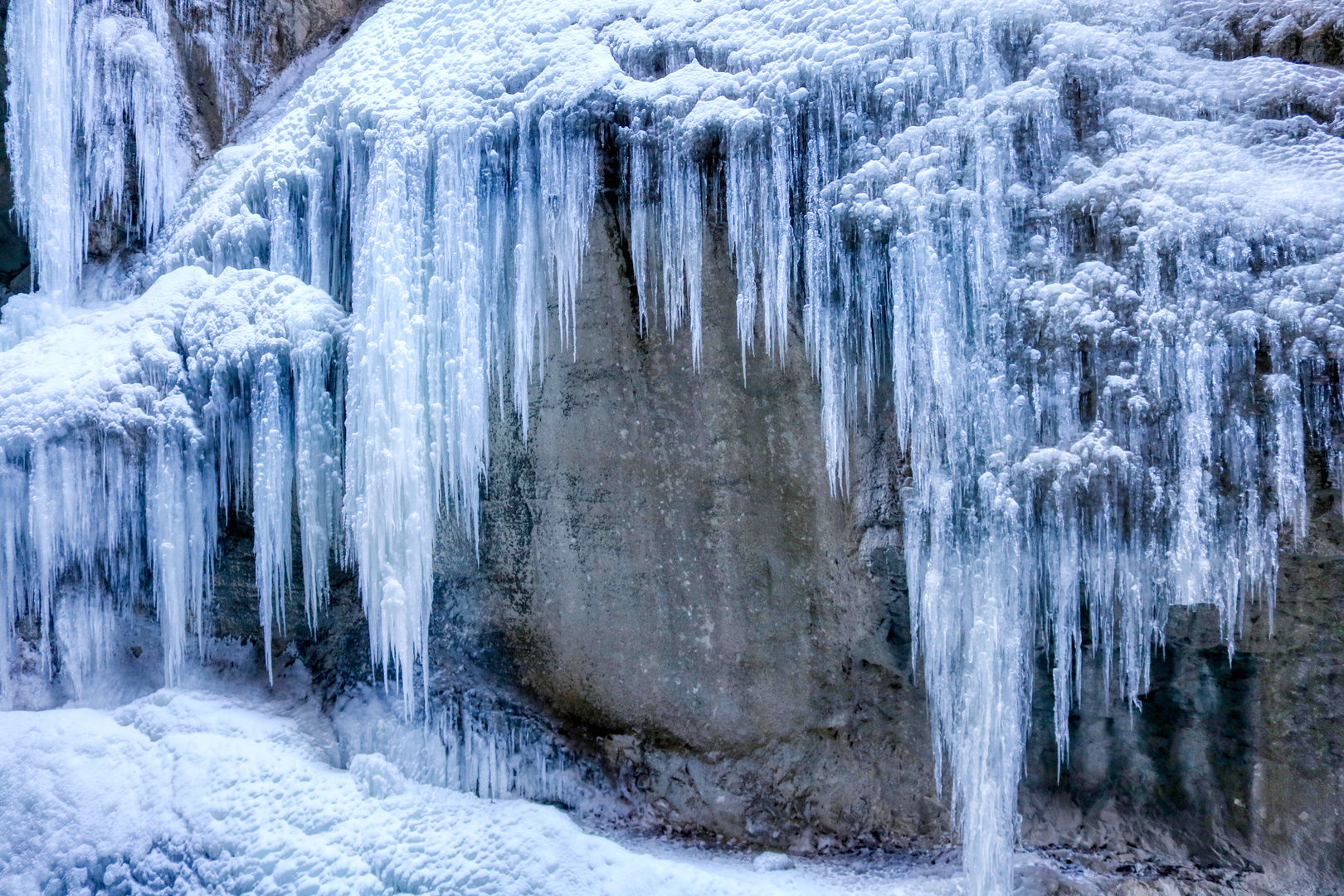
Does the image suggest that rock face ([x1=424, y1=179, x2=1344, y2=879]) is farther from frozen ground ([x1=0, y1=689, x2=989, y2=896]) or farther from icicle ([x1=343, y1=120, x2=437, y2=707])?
icicle ([x1=343, y1=120, x2=437, y2=707])

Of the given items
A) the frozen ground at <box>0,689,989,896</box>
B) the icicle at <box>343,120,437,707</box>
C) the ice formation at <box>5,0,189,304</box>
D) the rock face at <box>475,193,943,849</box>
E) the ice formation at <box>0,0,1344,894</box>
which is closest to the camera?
the ice formation at <box>0,0,1344,894</box>

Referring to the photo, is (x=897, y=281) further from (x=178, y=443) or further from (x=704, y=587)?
(x=178, y=443)

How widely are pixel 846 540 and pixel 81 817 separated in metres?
3.23

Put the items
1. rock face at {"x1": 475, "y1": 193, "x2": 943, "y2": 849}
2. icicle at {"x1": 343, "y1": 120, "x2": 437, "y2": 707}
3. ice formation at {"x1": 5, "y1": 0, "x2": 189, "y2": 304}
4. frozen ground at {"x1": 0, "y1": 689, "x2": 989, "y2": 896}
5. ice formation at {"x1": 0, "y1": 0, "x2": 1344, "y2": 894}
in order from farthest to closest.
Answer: ice formation at {"x1": 5, "y1": 0, "x2": 189, "y2": 304} → rock face at {"x1": 475, "y1": 193, "x2": 943, "y2": 849} → icicle at {"x1": 343, "y1": 120, "x2": 437, "y2": 707} → frozen ground at {"x1": 0, "y1": 689, "x2": 989, "y2": 896} → ice formation at {"x1": 0, "y1": 0, "x2": 1344, "y2": 894}

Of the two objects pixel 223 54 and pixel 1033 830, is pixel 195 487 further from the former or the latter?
pixel 1033 830

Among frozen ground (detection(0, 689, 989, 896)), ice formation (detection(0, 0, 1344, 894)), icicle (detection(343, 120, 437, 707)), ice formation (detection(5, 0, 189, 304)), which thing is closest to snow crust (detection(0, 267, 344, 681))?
ice formation (detection(0, 0, 1344, 894))

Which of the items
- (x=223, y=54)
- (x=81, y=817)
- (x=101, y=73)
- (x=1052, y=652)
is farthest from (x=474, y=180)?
(x=1052, y=652)

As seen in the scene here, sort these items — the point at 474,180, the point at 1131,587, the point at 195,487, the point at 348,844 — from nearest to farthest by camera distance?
the point at 1131,587 → the point at 348,844 → the point at 474,180 → the point at 195,487

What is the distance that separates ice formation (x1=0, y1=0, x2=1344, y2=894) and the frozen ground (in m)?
0.58

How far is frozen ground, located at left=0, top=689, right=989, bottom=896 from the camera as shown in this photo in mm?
3084

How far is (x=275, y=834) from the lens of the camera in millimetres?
3184

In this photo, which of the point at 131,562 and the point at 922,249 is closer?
the point at 922,249

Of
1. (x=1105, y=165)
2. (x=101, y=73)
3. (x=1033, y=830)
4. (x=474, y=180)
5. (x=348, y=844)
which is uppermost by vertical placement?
(x=101, y=73)

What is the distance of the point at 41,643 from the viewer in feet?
13.8
